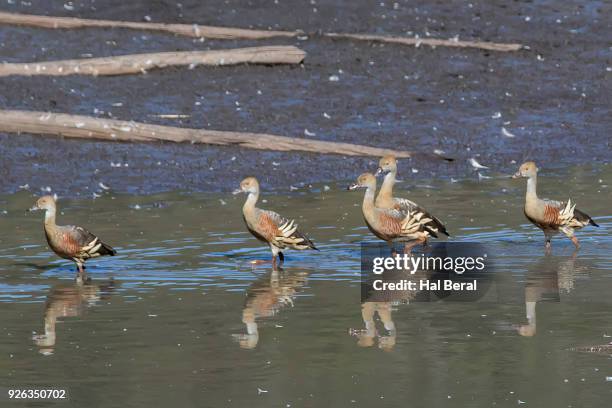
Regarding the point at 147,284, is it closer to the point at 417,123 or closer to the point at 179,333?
the point at 179,333

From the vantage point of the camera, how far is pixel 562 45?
26484 millimetres

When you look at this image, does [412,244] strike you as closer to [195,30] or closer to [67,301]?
[67,301]

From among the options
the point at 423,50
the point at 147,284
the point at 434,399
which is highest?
the point at 423,50

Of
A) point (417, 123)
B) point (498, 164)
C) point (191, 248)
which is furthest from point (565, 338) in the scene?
point (417, 123)

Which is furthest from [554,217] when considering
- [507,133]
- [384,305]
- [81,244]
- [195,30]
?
[195,30]

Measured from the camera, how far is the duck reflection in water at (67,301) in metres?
10.6

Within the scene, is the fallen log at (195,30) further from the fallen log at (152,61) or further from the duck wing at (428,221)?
the duck wing at (428,221)

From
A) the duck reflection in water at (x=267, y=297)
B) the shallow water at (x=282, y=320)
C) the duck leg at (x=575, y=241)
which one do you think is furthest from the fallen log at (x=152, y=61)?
the duck reflection in water at (x=267, y=297)

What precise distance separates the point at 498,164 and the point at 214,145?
148 inches

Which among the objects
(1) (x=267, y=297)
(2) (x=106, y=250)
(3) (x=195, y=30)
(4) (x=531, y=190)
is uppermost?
(3) (x=195, y=30)

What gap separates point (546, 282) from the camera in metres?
12.8

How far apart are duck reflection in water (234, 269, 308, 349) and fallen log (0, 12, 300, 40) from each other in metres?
11.8

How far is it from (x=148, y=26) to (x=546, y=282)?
13.5m

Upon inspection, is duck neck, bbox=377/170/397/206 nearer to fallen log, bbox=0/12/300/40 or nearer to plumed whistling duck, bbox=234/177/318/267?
plumed whistling duck, bbox=234/177/318/267
